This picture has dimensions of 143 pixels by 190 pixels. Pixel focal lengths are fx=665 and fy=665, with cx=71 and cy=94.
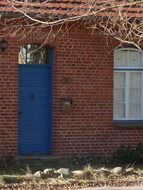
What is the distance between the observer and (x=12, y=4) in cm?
1586

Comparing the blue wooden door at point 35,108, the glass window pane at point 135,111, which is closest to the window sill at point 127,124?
the glass window pane at point 135,111

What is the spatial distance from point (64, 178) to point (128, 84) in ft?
16.0

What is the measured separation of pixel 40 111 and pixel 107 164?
2245mm

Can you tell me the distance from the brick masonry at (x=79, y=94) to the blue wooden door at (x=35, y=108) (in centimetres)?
30

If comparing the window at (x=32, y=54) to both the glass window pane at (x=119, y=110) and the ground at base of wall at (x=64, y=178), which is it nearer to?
the glass window pane at (x=119, y=110)

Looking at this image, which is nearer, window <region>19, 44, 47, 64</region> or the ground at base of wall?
the ground at base of wall

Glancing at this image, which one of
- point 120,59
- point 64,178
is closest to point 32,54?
point 120,59

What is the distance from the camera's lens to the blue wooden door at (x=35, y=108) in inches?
682

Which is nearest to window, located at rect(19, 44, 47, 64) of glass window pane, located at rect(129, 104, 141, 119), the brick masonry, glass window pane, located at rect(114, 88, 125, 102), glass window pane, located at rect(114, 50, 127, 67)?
the brick masonry

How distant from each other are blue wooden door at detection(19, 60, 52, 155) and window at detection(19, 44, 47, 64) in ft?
0.77

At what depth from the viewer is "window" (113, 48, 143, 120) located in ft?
59.5

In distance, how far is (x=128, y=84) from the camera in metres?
18.3

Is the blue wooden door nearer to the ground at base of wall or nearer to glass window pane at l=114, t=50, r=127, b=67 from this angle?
the ground at base of wall

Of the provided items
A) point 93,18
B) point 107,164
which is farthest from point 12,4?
point 107,164
